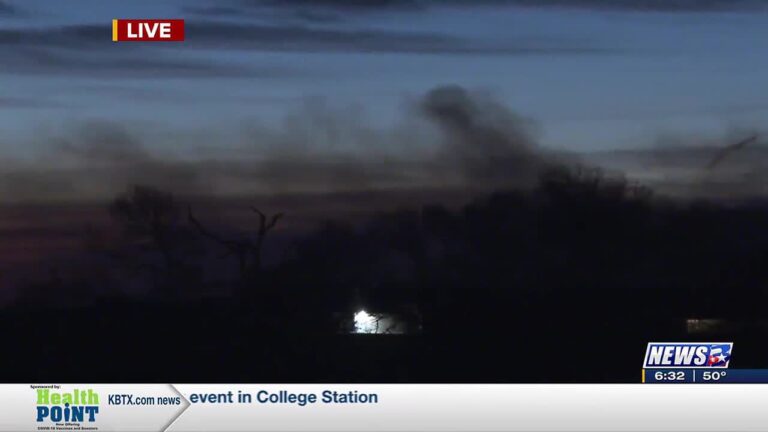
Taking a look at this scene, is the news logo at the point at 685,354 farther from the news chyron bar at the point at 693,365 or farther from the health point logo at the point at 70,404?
the health point logo at the point at 70,404

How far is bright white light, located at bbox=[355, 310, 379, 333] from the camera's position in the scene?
492cm

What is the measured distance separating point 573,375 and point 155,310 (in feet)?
7.38

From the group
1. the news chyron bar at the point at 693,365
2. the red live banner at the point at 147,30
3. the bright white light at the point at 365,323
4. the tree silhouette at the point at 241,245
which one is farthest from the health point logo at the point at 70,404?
the news chyron bar at the point at 693,365

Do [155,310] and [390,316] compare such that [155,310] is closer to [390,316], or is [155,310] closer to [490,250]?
[390,316]

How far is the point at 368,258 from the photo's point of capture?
16.1ft

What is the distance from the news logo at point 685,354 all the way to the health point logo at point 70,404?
118 inches

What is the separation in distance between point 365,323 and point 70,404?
66.4 inches

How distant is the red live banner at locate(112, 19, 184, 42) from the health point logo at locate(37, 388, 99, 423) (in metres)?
1.92

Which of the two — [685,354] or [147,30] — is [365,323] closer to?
[685,354]

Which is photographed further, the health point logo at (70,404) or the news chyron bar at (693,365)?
the health point logo at (70,404)

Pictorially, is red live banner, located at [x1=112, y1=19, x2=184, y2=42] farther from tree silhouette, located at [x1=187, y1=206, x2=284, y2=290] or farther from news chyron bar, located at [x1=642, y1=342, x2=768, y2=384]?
news chyron bar, located at [x1=642, y1=342, x2=768, y2=384]

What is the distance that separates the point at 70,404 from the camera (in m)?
5.10

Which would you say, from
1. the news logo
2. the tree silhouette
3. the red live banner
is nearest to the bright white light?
the tree silhouette

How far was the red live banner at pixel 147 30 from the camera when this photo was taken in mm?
4973
